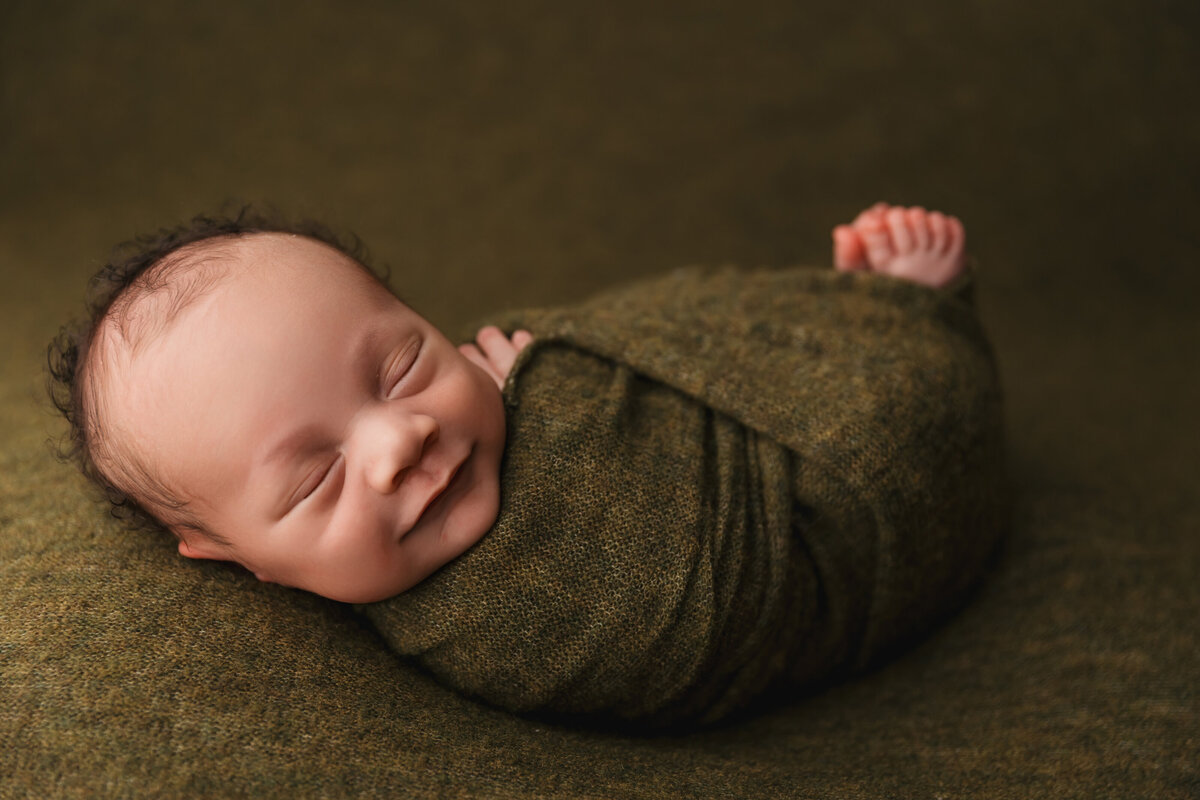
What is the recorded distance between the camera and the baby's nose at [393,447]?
820 millimetres

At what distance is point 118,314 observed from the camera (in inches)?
34.6

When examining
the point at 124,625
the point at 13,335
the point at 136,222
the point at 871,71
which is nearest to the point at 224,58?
the point at 136,222

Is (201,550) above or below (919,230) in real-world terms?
below

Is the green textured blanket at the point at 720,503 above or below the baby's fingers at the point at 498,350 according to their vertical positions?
below

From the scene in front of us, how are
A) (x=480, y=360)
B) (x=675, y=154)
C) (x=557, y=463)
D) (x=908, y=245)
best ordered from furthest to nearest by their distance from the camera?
(x=675, y=154)
(x=908, y=245)
(x=480, y=360)
(x=557, y=463)

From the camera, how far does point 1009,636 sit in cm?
117

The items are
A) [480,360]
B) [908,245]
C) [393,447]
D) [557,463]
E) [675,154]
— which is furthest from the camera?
[675,154]

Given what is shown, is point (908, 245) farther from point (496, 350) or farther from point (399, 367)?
point (399, 367)

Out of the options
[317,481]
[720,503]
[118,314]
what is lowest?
[720,503]

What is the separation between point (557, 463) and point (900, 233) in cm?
62

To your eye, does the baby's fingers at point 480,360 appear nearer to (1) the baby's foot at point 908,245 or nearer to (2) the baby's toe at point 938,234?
(1) the baby's foot at point 908,245

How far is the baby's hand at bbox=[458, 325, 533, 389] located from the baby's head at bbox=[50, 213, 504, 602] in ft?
0.54

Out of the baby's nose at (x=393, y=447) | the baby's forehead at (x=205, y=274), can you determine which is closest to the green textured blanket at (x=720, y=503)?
the baby's nose at (x=393, y=447)

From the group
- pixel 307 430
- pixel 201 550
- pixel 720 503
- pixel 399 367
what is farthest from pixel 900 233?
pixel 201 550
